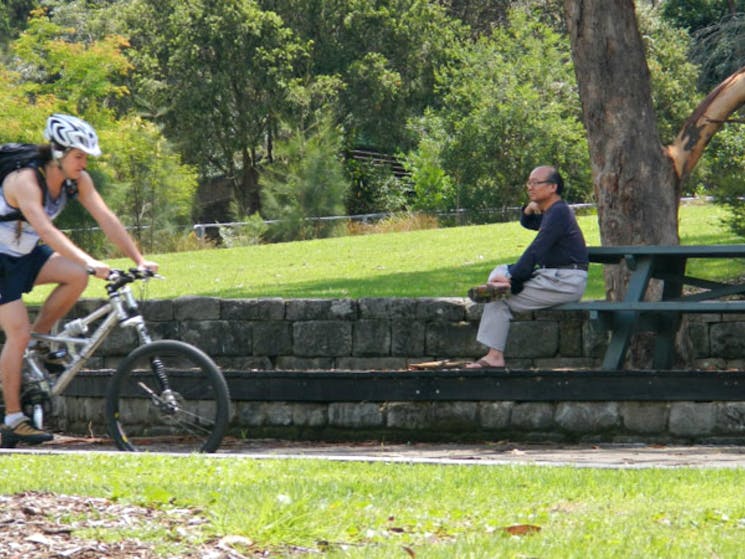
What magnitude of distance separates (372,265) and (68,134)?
11.3 m

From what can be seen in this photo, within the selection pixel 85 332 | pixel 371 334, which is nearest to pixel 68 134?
pixel 85 332

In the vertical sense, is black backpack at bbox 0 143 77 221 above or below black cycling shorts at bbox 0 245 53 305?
above

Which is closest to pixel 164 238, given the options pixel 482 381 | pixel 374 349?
pixel 374 349

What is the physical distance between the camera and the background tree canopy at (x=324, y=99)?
38094mm

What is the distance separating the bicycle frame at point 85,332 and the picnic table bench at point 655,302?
9.81 ft

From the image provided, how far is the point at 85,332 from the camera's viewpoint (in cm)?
931

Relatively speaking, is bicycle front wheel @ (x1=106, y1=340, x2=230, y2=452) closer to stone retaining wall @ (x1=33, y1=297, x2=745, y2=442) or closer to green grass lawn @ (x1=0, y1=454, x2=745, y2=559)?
green grass lawn @ (x1=0, y1=454, x2=745, y2=559)

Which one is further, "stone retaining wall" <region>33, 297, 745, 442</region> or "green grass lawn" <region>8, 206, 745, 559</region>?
"stone retaining wall" <region>33, 297, 745, 442</region>

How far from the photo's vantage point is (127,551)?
5.21 m

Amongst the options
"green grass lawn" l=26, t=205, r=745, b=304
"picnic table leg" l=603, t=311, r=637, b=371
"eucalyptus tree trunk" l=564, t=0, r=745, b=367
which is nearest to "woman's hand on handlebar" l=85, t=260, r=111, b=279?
"picnic table leg" l=603, t=311, r=637, b=371

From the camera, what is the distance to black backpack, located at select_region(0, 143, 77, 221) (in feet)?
28.8

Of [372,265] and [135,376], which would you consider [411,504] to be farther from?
[372,265]

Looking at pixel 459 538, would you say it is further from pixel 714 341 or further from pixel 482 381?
pixel 714 341

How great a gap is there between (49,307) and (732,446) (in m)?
4.15
